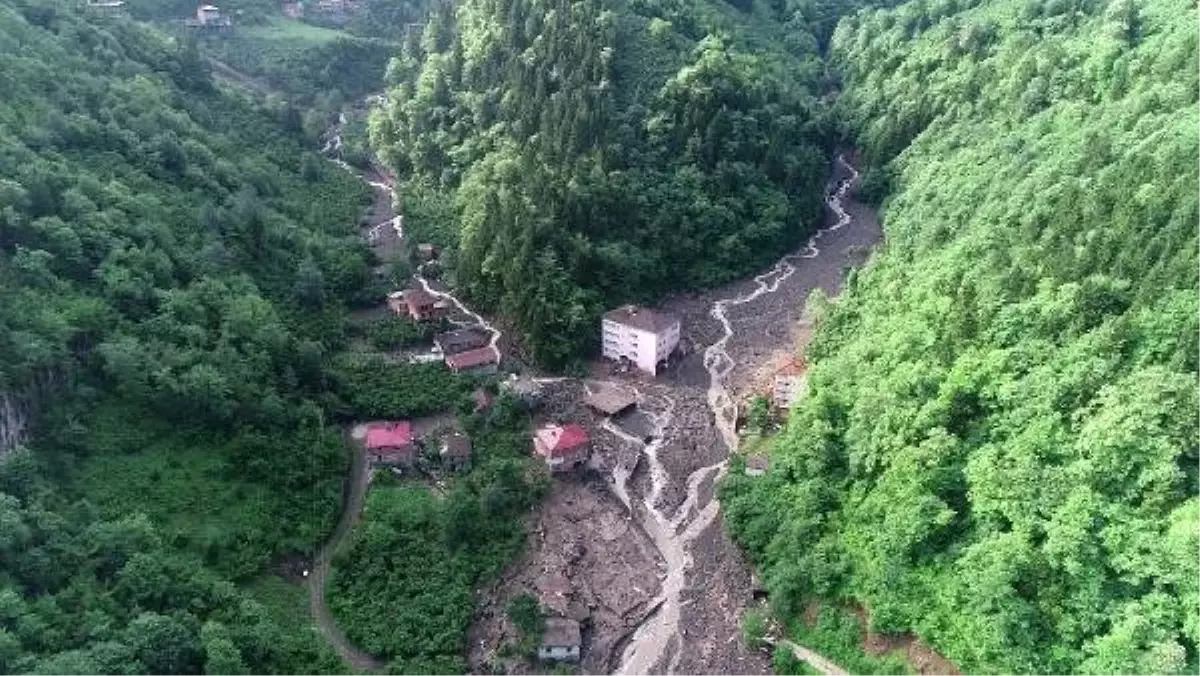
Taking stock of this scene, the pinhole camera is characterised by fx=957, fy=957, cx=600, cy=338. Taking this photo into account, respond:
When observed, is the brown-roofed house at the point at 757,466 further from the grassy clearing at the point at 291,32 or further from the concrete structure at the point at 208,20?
the concrete structure at the point at 208,20

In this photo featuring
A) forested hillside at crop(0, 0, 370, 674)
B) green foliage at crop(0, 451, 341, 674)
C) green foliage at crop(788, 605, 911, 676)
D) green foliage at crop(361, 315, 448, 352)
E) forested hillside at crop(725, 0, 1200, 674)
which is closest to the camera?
green foliage at crop(0, 451, 341, 674)

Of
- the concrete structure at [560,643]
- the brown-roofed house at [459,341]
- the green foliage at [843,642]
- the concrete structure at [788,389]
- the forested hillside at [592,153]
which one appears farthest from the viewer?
the forested hillside at [592,153]

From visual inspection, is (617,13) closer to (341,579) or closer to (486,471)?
(486,471)

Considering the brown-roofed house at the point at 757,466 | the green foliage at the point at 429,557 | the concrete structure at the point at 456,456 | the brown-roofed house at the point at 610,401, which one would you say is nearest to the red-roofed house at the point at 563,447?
the green foliage at the point at 429,557

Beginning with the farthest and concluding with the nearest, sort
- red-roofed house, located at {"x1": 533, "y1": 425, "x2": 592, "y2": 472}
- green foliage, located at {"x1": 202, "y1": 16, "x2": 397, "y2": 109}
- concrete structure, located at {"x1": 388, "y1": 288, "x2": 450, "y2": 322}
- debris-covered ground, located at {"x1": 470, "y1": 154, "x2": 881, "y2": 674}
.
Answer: green foliage, located at {"x1": 202, "y1": 16, "x2": 397, "y2": 109}
concrete structure, located at {"x1": 388, "y1": 288, "x2": 450, "y2": 322}
red-roofed house, located at {"x1": 533, "y1": 425, "x2": 592, "y2": 472}
debris-covered ground, located at {"x1": 470, "y1": 154, "x2": 881, "y2": 674}

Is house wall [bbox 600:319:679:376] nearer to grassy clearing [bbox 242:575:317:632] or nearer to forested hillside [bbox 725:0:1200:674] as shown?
forested hillside [bbox 725:0:1200:674]

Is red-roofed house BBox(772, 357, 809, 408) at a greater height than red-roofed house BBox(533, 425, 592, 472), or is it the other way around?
red-roofed house BBox(772, 357, 809, 408)

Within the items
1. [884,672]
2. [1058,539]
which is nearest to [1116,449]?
[1058,539]

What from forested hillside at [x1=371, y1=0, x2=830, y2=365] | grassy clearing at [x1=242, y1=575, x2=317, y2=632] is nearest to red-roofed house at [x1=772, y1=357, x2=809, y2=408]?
forested hillside at [x1=371, y1=0, x2=830, y2=365]
